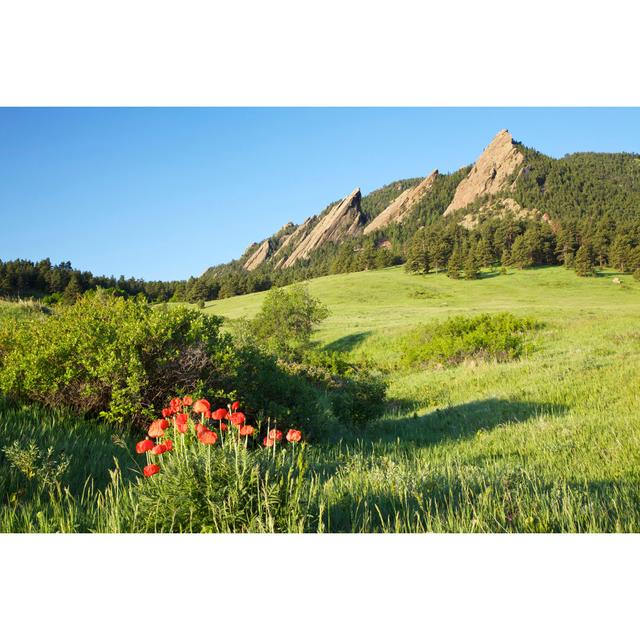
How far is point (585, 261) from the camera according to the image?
2931 inches

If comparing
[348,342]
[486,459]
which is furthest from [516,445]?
[348,342]

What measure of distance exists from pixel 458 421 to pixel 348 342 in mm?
27122

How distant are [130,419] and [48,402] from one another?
1.21 meters

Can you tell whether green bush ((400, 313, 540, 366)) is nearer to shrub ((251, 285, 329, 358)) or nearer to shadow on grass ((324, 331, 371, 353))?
shadow on grass ((324, 331, 371, 353))

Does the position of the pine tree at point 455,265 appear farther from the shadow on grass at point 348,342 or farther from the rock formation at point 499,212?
the rock formation at point 499,212

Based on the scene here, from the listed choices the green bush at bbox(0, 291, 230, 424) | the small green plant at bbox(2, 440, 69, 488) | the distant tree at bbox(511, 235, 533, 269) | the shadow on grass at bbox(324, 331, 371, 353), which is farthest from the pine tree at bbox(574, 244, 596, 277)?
the small green plant at bbox(2, 440, 69, 488)

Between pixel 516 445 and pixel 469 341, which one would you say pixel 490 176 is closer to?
pixel 469 341

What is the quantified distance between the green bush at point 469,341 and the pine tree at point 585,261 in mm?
53062

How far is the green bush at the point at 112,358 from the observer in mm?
6543

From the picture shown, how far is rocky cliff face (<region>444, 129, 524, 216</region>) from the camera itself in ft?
578

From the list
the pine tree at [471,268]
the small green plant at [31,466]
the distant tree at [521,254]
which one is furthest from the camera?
the distant tree at [521,254]

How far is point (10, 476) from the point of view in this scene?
371 cm

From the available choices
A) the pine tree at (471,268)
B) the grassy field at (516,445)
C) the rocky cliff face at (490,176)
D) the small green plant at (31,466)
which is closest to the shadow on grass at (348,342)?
the grassy field at (516,445)

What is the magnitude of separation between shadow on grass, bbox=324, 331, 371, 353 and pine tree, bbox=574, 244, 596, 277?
54974 millimetres
